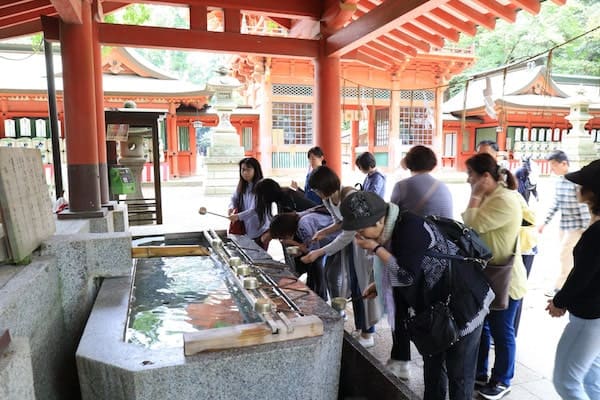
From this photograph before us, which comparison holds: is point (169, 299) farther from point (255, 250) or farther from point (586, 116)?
point (586, 116)

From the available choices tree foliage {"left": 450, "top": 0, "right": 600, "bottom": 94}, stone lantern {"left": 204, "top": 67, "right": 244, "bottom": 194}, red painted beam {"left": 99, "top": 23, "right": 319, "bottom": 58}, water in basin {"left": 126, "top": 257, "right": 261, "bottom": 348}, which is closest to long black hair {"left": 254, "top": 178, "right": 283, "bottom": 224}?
water in basin {"left": 126, "top": 257, "right": 261, "bottom": 348}

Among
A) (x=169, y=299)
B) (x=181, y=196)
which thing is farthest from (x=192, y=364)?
(x=181, y=196)

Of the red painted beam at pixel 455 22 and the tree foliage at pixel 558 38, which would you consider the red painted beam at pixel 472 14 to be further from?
the tree foliage at pixel 558 38

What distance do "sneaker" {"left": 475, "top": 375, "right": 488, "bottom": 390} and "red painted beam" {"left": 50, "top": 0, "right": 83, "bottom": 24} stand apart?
470 cm

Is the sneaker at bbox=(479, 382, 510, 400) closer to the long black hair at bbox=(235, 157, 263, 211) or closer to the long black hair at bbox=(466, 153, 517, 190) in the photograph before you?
the long black hair at bbox=(466, 153, 517, 190)

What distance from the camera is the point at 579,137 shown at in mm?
16781

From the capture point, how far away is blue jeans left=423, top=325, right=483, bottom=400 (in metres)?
2.21

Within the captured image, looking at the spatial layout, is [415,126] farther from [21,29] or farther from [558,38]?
[21,29]

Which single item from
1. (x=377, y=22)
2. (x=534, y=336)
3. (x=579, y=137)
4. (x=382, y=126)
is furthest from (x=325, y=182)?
(x=579, y=137)

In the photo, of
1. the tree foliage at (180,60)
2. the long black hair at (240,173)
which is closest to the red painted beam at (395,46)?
the long black hair at (240,173)

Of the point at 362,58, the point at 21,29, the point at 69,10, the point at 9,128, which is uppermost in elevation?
the point at 21,29

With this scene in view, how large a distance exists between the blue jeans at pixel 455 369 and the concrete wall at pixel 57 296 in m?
1.87

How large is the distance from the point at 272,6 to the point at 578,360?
5.73 meters

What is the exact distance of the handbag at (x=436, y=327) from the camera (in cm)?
200
